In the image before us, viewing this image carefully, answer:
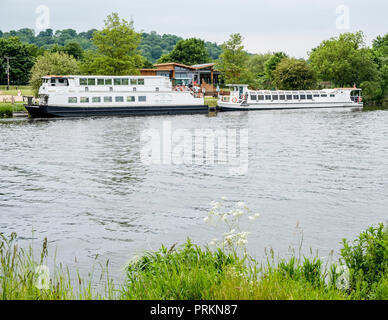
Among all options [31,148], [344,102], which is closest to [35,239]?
[31,148]

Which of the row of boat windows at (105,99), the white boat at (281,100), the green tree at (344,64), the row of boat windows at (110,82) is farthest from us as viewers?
the green tree at (344,64)

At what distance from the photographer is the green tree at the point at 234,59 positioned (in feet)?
271

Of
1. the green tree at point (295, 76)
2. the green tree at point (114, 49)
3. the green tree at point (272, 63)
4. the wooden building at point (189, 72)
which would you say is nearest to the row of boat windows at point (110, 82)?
the green tree at point (114, 49)

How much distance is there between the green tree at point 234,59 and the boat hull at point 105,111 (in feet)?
74.4

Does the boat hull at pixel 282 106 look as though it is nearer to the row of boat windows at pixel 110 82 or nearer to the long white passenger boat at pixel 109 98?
the long white passenger boat at pixel 109 98

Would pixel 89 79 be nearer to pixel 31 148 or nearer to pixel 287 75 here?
pixel 31 148

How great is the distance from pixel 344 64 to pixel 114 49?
138 feet

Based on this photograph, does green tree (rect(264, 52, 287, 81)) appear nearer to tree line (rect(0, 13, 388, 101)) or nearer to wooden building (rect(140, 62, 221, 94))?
tree line (rect(0, 13, 388, 101))

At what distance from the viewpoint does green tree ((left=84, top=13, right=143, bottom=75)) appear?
2655 inches

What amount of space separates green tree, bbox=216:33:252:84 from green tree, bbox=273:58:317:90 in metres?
7.02

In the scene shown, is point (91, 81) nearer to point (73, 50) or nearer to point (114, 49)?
point (114, 49)

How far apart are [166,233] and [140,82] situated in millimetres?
49310

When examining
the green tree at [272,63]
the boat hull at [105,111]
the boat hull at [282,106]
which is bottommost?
the boat hull at [105,111]

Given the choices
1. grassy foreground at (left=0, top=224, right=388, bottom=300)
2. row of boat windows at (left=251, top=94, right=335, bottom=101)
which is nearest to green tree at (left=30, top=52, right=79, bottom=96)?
row of boat windows at (left=251, top=94, right=335, bottom=101)
